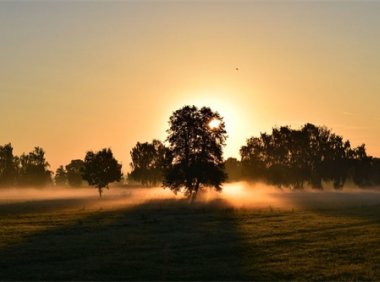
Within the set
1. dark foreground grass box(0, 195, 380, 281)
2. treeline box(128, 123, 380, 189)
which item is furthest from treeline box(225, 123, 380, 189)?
dark foreground grass box(0, 195, 380, 281)

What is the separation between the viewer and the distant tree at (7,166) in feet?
603

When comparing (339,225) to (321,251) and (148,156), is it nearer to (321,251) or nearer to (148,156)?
(321,251)

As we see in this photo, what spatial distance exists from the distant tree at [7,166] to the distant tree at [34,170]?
8.50 feet

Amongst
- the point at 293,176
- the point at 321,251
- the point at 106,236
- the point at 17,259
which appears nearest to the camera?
the point at 17,259

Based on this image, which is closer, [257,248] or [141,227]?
[257,248]

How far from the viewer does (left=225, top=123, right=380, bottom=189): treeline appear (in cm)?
15300

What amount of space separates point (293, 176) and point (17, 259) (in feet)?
431

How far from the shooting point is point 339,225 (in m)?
41.3

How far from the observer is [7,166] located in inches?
7283

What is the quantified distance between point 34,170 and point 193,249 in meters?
167

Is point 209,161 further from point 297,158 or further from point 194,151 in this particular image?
point 297,158

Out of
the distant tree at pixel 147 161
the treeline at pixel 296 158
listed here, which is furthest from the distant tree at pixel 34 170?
the treeline at pixel 296 158

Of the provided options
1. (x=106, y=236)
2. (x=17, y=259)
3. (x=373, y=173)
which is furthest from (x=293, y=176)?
(x=17, y=259)

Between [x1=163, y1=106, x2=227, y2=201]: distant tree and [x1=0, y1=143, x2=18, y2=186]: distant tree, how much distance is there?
112 m
